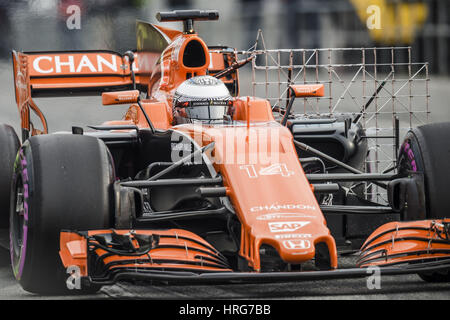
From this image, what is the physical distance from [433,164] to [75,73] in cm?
454

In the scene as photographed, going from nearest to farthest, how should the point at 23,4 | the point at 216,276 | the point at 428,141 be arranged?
the point at 216,276 < the point at 428,141 < the point at 23,4

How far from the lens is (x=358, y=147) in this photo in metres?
6.95

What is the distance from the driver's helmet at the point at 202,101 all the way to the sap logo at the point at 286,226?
5.74ft

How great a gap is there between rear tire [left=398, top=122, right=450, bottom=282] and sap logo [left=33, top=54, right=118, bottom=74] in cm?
416

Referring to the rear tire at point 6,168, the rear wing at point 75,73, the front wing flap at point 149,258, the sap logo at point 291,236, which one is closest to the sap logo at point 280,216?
the sap logo at point 291,236

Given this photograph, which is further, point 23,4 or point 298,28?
point 23,4

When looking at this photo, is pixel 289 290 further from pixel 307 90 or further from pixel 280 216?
pixel 307 90

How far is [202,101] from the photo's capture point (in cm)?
645

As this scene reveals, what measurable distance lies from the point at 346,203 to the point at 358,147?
860 mm

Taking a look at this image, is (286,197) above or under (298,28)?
under

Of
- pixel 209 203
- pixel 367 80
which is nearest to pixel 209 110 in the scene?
pixel 209 203

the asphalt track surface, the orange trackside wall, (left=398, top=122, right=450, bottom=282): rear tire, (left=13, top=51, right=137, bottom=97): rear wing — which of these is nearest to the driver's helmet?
the orange trackside wall

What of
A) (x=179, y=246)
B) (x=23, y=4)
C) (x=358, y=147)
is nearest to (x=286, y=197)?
(x=179, y=246)
